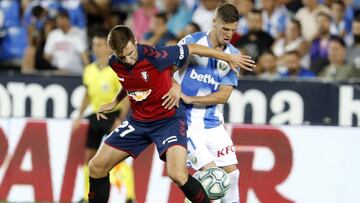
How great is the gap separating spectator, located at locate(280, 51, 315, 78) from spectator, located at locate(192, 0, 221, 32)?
162 centimetres

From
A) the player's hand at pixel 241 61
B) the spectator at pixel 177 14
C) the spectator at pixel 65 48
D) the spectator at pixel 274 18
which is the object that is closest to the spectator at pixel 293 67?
the spectator at pixel 274 18

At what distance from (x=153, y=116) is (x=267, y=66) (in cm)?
580

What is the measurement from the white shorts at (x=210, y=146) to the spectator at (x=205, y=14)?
6.29 meters

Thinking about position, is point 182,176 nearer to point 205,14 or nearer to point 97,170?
point 97,170

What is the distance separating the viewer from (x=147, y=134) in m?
9.70

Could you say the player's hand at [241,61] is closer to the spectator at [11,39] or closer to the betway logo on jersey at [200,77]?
the betway logo on jersey at [200,77]

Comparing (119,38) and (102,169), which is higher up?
(119,38)

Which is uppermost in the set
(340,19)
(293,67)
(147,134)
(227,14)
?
(227,14)

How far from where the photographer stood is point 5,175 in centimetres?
1263

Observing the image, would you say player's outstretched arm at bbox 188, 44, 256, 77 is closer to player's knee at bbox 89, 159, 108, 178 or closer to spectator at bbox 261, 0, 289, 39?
player's knee at bbox 89, 159, 108, 178

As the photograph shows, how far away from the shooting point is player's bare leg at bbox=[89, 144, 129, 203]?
9.63 m

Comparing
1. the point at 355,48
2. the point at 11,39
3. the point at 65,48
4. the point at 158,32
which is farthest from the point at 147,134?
the point at 11,39

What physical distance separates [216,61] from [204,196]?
4.18ft

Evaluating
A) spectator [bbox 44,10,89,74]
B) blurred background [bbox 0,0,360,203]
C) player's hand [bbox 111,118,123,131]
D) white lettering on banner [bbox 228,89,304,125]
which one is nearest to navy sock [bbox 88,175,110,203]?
blurred background [bbox 0,0,360,203]
